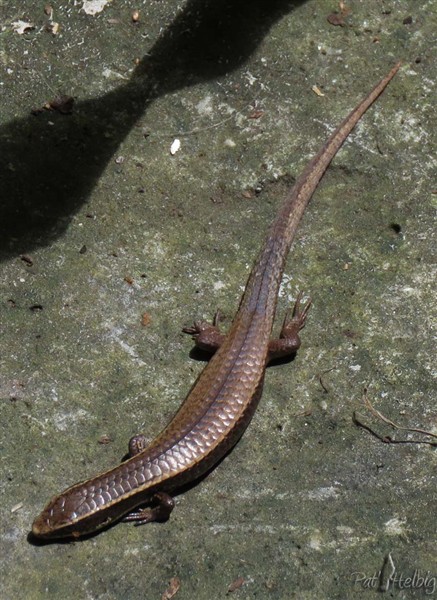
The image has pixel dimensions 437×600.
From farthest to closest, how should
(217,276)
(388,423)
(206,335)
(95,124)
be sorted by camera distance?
(95,124)
(217,276)
(206,335)
(388,423)

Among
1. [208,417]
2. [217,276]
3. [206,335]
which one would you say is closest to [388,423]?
[208,417]

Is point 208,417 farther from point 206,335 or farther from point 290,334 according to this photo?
point 290,334

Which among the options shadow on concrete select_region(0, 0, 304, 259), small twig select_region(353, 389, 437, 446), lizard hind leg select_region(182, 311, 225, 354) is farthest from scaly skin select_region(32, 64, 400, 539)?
shadow on concrete select_region(0, 0, 304, 259)

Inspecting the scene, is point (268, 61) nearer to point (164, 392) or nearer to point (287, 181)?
point (287, 181)

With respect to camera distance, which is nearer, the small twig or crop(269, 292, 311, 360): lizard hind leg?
the small twig

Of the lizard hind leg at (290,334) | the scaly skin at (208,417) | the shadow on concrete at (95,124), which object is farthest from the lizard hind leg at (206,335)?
the shadow on concrete at (95,124)

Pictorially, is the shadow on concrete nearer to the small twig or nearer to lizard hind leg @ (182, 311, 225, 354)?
lizard hind leg @ (182, 311, 225, 354)

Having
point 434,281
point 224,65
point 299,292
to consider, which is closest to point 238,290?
point 299,292

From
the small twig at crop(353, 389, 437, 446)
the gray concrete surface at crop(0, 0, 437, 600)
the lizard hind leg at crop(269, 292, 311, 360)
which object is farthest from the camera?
the lizard hind leg at crop(269, 292, 311, 360)
